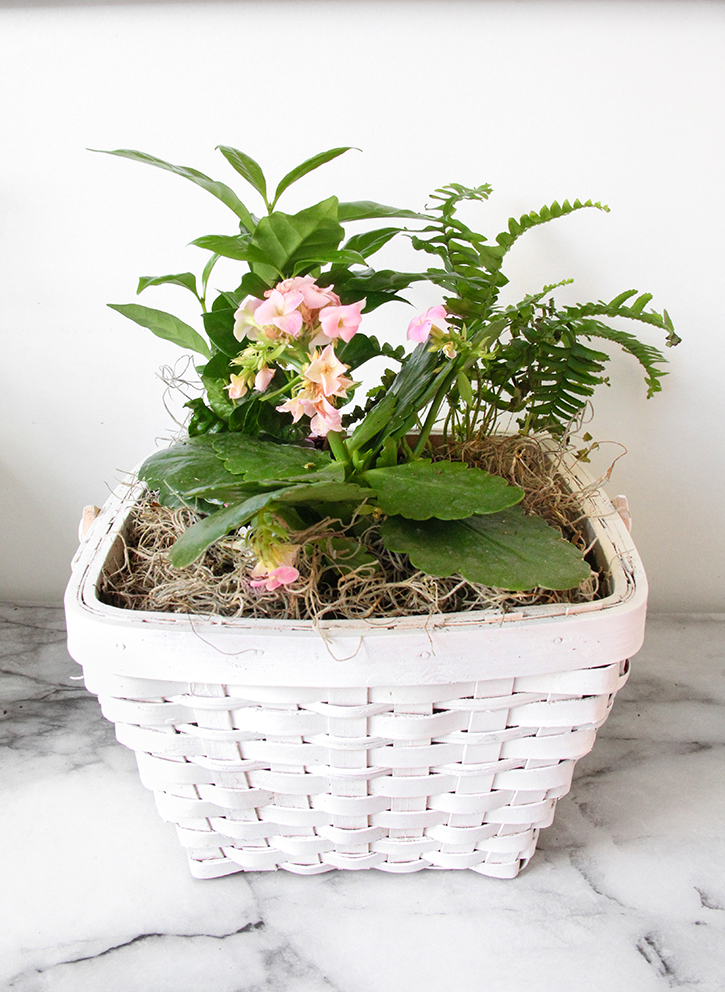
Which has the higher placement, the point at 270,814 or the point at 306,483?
the point at 306,483

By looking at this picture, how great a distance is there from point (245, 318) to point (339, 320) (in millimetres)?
75

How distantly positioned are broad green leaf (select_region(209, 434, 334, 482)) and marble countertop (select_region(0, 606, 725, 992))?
0.37 meters

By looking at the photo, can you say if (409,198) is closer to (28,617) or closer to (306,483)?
(306,483)

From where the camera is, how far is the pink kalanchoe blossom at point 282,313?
1.50 ft

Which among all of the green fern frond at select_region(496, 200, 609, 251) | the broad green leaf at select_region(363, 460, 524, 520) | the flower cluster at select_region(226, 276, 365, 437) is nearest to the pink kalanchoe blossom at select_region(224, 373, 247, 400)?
the flower cluster at select_region(226, 276, 365, 437)

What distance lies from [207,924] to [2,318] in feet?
2.22

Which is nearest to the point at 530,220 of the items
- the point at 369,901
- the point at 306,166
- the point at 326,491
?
the point at 306,166

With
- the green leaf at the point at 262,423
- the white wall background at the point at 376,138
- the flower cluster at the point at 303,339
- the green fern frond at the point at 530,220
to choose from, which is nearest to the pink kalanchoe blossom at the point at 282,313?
the flower cluster at the point at 303,339

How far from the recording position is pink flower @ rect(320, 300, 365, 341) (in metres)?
0.46

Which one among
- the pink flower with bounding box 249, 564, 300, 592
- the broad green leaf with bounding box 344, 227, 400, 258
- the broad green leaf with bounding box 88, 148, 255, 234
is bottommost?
the pink flower with bounding box 249, 564, 300, 592

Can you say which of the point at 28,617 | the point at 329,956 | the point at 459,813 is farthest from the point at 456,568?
the point at 28,617

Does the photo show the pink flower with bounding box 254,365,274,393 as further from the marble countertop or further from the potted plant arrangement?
the marble countertop

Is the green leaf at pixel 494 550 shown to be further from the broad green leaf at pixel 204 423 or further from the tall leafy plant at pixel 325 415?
the broad green leaf at pixel 204 423

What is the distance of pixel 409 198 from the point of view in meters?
0.79
